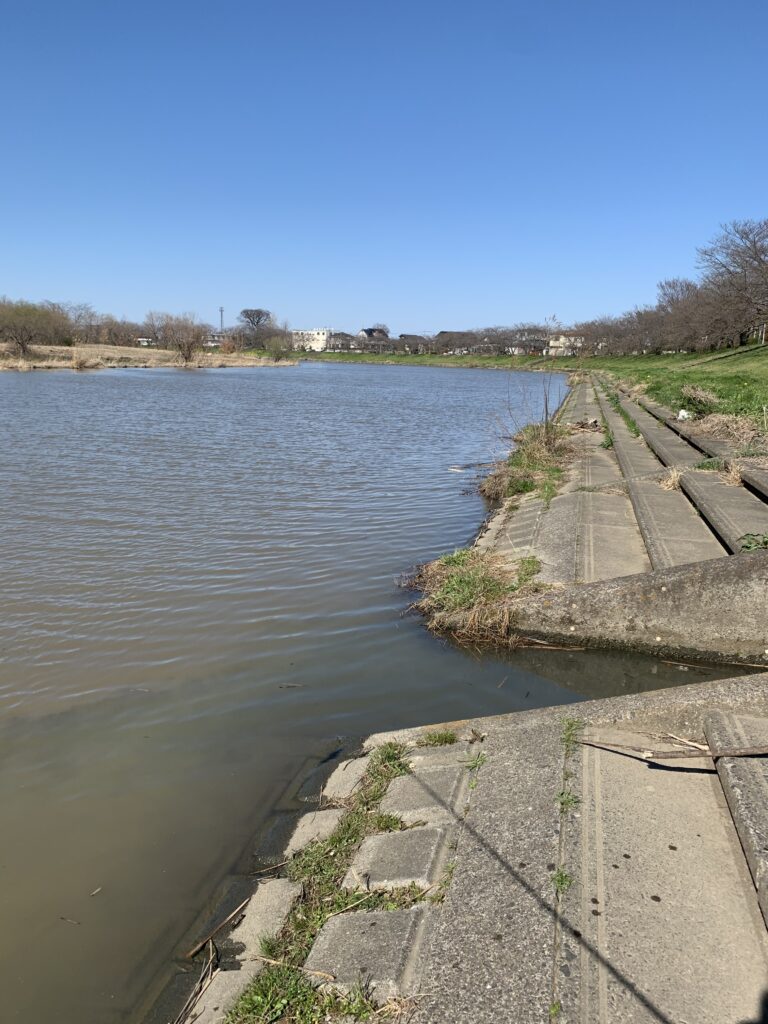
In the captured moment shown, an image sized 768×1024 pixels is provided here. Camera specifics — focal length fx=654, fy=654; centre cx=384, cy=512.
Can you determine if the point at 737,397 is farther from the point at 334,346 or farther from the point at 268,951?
the point at 334,346

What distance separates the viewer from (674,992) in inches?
98.3

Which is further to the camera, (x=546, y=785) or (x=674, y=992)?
(x=546, y=785)

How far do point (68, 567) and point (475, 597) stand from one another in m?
5.67

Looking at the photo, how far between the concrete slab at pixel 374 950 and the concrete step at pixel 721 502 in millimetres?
5792

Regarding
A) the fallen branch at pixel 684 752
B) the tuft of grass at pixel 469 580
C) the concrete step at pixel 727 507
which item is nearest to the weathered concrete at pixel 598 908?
the fallen branch at pixel 684 752

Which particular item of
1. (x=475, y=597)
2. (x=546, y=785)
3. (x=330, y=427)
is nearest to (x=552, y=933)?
(x=546, y=785)

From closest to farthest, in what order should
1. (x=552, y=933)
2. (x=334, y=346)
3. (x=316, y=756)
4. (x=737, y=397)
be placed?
1. (x=552, y=933)
2. (x=316, y=756)
3. (x=737, y=397)
4. (x=334, y=346)

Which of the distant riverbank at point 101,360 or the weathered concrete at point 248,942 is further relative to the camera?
the distant riverbank at point 101,360

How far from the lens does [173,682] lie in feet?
20.1

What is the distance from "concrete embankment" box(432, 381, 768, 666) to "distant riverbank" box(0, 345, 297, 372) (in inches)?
2499

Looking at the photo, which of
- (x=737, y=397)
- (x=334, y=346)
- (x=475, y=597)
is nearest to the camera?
(x=475, y=597)

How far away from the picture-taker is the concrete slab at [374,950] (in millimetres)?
2680

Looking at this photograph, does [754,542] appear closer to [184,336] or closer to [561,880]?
[561,880]

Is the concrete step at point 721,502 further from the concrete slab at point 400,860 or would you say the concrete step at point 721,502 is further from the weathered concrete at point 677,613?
the concrete slab at point 400,860
